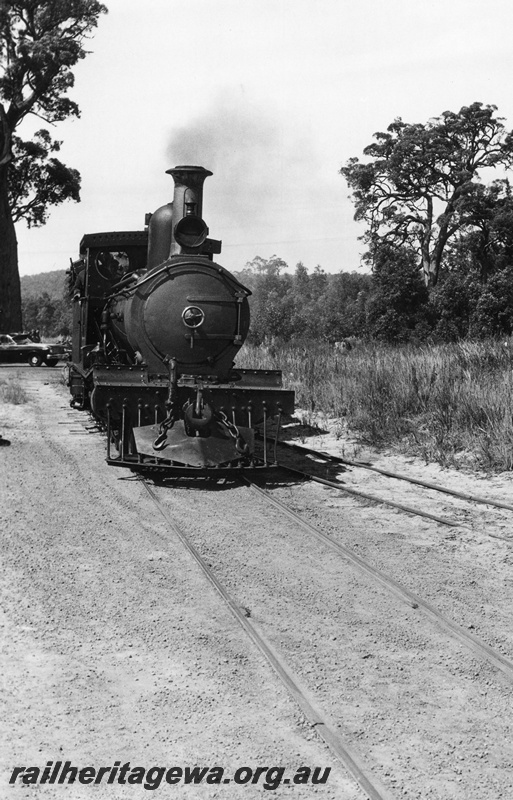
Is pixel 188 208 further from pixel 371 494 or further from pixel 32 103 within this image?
pixel 32 103

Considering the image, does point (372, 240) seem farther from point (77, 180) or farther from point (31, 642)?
point (31, 642)

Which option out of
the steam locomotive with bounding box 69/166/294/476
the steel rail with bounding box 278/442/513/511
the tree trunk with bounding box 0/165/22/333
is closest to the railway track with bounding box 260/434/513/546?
the steel rail with bounding box 278/442/513/511

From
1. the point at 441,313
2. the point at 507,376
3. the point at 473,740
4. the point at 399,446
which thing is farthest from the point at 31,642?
the point at 441,313

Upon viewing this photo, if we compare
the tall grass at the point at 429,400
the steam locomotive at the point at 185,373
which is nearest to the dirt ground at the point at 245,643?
the steam locomotive at the point at 185,373

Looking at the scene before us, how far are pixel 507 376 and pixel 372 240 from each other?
94.8 feet

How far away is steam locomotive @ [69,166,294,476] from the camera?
29.1 feet

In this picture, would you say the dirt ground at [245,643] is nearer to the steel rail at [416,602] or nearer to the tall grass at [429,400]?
the steel rail at [416,602]

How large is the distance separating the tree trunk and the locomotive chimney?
103 feet

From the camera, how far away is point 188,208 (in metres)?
9.62

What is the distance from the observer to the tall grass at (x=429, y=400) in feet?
36.3

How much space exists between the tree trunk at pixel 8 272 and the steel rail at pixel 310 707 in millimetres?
36211

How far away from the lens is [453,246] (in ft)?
131

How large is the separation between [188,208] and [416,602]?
5.88 metres

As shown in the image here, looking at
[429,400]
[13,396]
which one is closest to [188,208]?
[429,400]
